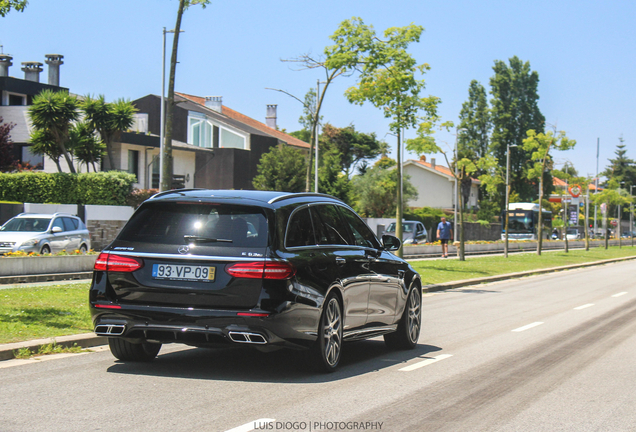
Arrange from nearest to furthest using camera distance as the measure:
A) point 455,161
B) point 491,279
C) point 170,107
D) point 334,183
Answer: point 170,107, point 491,279, point 455,161, point 334,183

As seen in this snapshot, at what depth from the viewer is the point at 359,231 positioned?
8695 mm

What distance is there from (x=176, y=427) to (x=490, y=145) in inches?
3515

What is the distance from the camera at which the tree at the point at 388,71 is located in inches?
859

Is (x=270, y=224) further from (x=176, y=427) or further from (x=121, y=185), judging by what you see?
(x=121, y=185)

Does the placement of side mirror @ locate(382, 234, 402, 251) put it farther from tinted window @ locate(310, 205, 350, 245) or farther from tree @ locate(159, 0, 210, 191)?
Answer: tree @ locate(159, 0, 210, 191)

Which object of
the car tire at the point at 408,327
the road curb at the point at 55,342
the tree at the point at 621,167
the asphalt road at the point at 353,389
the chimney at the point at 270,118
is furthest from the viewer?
the tree at the point at 621,167

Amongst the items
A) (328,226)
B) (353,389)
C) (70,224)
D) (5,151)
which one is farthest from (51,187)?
(353,389)

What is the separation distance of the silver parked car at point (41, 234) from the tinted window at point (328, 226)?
15352 millimetres

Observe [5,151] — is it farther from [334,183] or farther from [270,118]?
[270,118]

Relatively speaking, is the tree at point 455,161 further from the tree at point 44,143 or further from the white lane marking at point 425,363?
the tree at point 44,143

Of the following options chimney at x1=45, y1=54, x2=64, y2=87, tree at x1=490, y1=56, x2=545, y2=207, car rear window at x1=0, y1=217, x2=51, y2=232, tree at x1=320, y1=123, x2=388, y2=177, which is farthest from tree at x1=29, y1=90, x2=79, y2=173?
tree at x1=490, y1=56, x2=545, y2=207

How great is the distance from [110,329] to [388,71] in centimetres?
1643

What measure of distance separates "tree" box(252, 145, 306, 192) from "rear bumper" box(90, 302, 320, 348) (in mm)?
45822

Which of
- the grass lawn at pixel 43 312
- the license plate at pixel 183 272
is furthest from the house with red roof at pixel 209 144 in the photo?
the license plate at pixel 183 272
